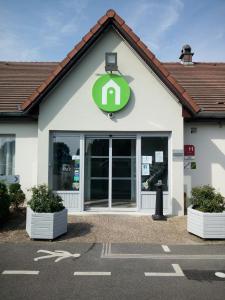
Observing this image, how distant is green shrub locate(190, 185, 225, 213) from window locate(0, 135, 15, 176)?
22.4 feet

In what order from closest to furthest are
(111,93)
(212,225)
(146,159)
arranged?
(212,225)
(111,93)
(146,159)

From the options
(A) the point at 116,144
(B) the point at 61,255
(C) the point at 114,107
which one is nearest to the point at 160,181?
(A) the point at 116,144

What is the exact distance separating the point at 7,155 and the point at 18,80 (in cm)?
411

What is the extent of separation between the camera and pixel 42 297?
4629mm

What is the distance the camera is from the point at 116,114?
1082cm

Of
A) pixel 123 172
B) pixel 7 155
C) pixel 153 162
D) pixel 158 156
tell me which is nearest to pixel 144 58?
pixel 158 156

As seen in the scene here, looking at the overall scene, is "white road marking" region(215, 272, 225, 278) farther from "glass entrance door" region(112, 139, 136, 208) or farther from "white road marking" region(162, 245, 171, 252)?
"glass entrance door" region(112, 139, 136, 208)

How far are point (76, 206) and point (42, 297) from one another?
6261mm

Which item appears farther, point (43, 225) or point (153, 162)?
point (153, 162)

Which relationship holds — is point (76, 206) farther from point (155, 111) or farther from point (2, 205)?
point (155, 111)

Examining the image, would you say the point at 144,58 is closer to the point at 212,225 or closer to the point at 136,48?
the point at 136,48

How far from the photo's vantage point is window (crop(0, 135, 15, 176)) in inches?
472

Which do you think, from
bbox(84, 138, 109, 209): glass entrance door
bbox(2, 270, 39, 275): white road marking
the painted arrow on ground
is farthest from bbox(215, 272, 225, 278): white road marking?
bbox(84, 138, 109, 209): glass entrance door

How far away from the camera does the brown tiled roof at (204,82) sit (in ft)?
40.3
